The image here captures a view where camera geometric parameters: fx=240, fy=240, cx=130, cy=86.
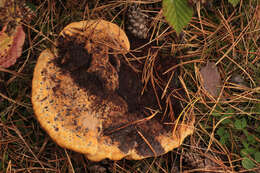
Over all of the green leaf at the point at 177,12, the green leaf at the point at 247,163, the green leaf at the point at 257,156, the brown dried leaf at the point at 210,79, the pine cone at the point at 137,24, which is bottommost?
the green leaf at the point at 247,163

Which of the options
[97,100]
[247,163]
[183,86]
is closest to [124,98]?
[97,100]

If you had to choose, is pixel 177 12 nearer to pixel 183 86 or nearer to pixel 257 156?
pixel 183 86

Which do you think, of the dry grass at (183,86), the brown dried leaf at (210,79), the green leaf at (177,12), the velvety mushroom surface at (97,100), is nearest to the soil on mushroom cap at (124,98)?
the velvety mushroom surface at (97,100)

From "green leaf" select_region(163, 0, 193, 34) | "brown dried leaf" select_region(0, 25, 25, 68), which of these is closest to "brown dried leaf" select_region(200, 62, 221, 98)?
"green leaf" select_region(163, 0, 193, 34)

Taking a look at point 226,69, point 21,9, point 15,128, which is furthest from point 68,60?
point 226,69

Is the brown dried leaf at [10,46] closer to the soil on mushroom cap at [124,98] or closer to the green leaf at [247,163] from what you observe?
the soil on mushroom cap at [124,98]

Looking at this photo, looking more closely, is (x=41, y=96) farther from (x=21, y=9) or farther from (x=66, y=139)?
(x=21, y=9)

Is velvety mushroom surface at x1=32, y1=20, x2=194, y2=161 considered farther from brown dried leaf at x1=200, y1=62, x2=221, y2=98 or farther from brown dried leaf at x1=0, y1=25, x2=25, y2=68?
brown dried leaf at x1=200, y1=62, x2=221, y2=98
